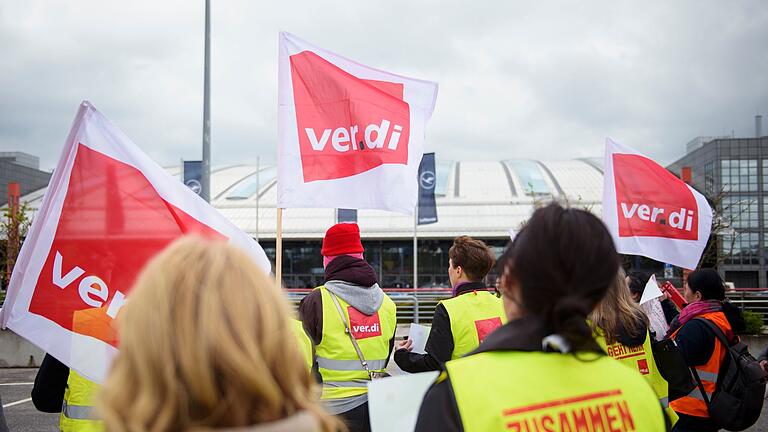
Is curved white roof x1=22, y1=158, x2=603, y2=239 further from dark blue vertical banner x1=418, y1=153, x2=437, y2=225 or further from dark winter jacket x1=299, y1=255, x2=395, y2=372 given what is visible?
dark winter jacket x1=299, y1=255, x2=395, y2=372

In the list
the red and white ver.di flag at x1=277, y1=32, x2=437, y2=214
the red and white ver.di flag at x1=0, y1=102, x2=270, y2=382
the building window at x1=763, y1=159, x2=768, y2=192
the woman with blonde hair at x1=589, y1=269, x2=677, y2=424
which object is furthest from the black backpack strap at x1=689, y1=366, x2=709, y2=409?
the building window at x1=763, y1=159, x2=768, y2=192

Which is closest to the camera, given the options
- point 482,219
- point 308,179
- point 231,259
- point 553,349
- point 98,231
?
point 231,259

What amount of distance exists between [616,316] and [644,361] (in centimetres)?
45

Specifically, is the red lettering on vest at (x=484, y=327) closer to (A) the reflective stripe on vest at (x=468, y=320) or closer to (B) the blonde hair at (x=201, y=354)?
(A) the reflective stripe on vest at (x=468, y=320)

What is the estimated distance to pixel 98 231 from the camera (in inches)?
137

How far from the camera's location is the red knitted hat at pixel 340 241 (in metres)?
4.34

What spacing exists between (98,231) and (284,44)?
9.36ft

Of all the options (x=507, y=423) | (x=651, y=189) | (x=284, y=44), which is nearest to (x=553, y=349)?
(x=507, y=423)

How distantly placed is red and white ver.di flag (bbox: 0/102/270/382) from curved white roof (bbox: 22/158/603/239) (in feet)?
100.0

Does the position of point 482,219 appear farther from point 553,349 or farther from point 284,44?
point 553,349

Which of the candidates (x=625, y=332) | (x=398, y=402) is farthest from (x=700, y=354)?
(x=398, y=402)

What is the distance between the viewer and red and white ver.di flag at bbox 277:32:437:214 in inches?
213

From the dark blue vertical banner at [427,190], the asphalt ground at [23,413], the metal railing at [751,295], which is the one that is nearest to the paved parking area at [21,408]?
the asphalt ground at [23,413]

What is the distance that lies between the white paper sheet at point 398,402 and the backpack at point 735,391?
3.01 meters
